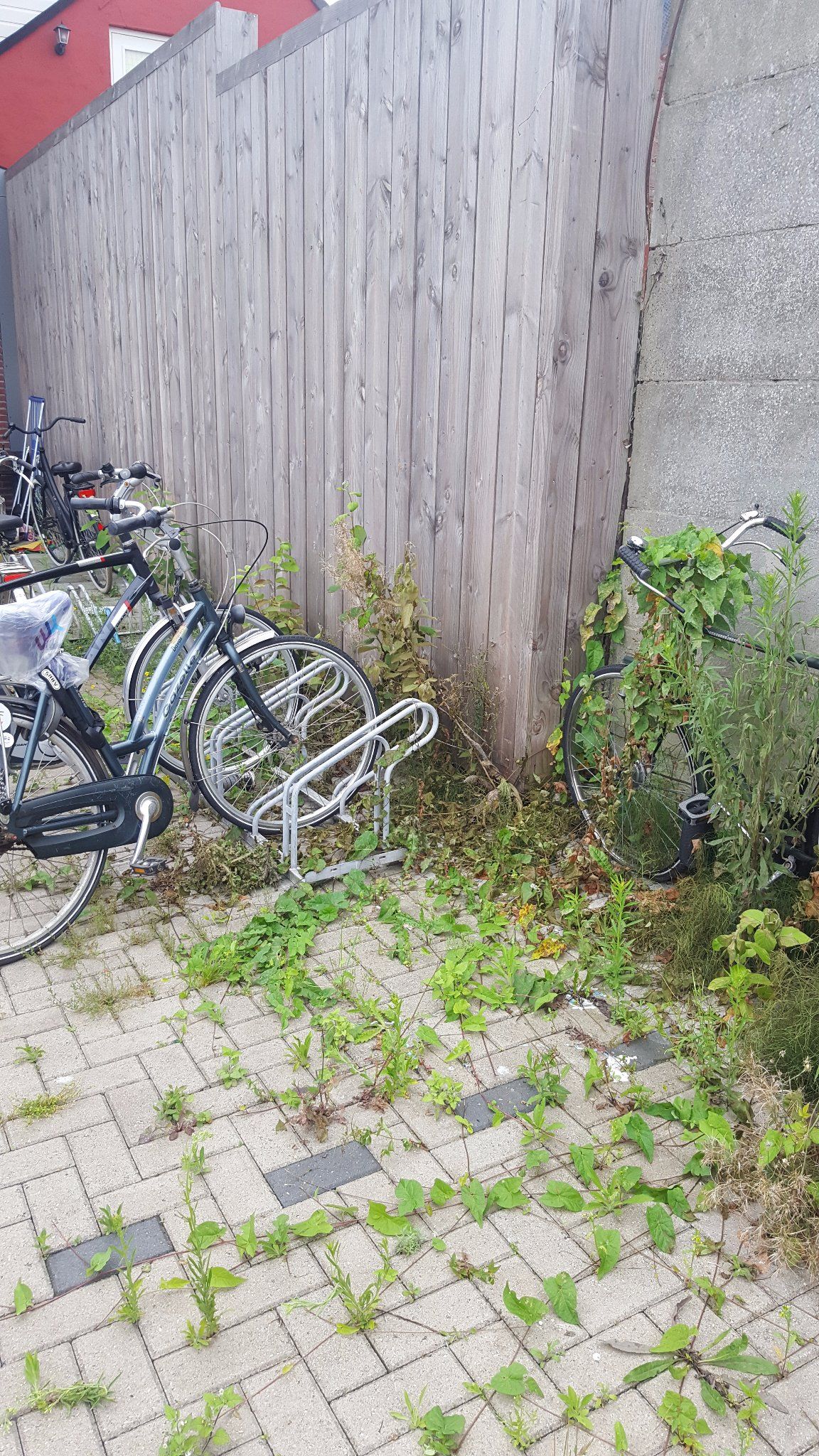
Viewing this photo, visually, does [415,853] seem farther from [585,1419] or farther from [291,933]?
[585,1419]

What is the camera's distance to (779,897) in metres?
3.24

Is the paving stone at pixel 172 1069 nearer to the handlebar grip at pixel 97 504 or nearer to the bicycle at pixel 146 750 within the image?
the bicycle at pixel 146 750

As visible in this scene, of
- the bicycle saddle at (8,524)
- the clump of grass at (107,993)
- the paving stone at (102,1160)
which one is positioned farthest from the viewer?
the bicycle saddle at (8,524)

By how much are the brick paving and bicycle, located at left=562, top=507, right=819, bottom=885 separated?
2.43 ft

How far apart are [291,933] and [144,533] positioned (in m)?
3.65

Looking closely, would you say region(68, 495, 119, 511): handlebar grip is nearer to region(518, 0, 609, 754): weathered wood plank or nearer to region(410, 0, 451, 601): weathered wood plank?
region(410, 0, 451, 601): weathered wood plank

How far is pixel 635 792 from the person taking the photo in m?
3.70

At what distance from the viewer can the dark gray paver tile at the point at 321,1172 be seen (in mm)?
2414

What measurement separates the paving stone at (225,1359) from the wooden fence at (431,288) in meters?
2.38

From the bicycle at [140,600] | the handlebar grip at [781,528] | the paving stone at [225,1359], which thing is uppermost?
the handlebar grip at [781,528]

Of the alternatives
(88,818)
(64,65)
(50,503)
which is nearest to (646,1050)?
(88,818)

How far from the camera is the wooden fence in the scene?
3.54 meters

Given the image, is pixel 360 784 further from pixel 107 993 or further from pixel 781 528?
pixel 781 528

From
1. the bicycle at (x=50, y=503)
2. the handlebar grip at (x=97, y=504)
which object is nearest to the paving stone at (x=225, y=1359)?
the handlebar grip at (x=97, y=504)
